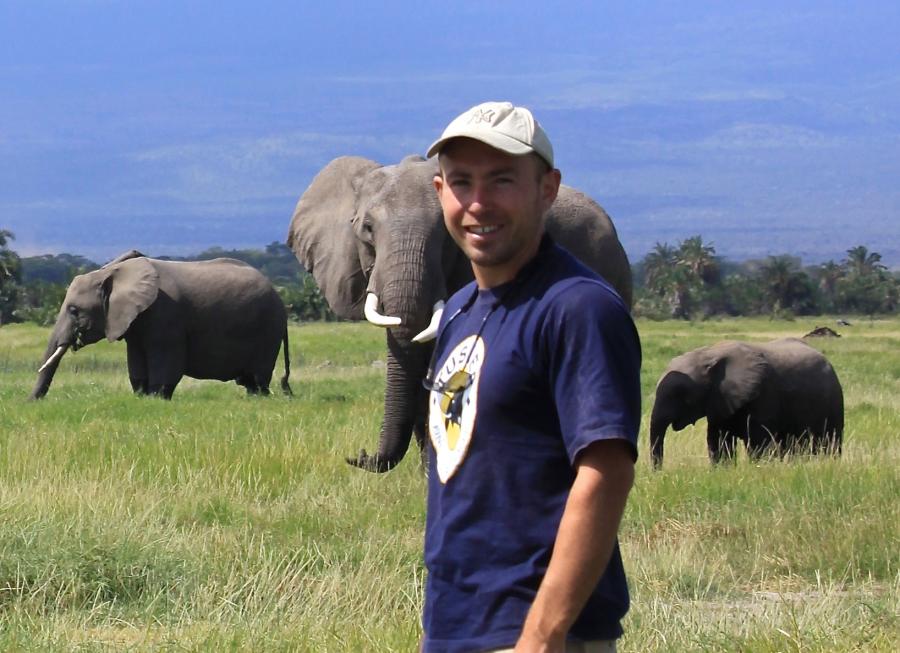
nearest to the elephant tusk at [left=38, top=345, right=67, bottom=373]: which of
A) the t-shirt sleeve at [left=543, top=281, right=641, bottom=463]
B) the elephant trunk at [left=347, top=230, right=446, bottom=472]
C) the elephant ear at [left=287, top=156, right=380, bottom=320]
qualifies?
the elephant ear at [left=287, top=156, right=380, bottom=320]

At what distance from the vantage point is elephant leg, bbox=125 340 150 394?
21.7m

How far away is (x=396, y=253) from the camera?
9.27 m

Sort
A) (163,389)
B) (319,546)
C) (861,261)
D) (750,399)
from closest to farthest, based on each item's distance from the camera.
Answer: (319,546), (750,399), (163,389), (861,261)

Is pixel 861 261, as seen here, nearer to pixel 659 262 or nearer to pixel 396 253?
pixel 659 262

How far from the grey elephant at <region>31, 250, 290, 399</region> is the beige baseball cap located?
16828 mm

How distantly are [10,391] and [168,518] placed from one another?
43.1ft

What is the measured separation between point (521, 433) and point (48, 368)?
17423mm

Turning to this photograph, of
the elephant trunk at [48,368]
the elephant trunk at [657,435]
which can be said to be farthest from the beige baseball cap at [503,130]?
the elephant trunk at [48,368]

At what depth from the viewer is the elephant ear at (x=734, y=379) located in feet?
48.9

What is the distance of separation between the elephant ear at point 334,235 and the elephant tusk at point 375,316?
96 centimetres

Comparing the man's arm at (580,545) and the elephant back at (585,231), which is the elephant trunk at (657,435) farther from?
the man's arm at (580,545)

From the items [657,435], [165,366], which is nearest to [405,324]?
[657,435]

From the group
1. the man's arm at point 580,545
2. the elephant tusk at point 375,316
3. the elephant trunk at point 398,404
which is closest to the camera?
the man's arm at point 580,545

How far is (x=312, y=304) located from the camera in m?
75.8
